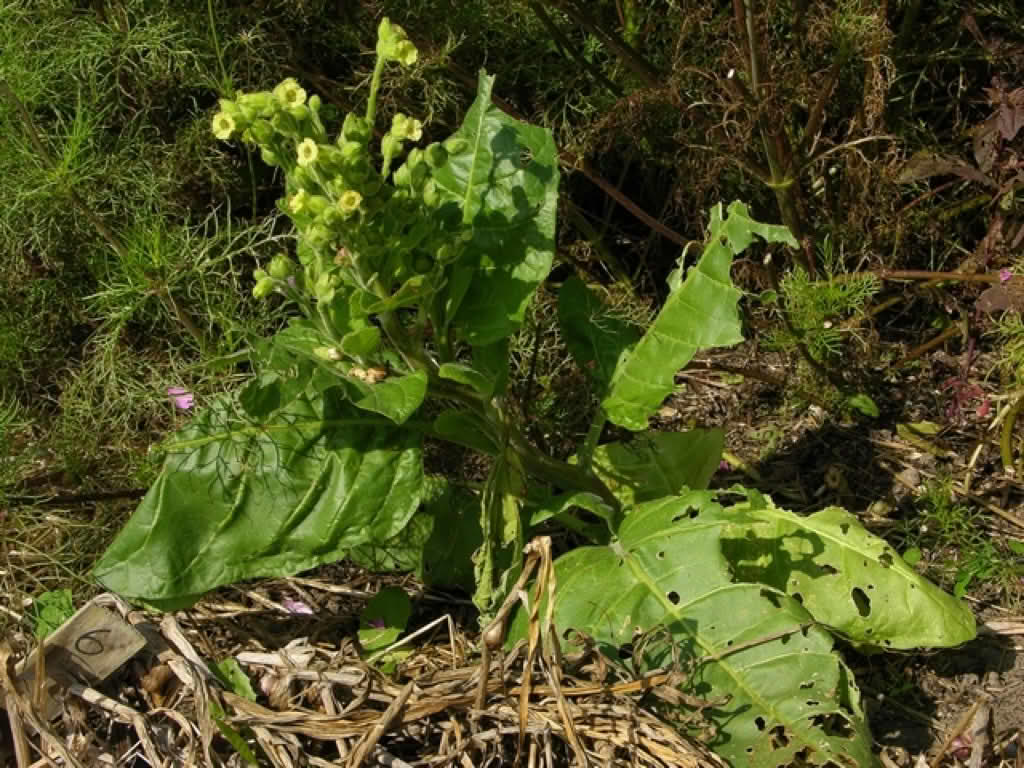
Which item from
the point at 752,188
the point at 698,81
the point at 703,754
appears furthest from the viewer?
the point at 752,188

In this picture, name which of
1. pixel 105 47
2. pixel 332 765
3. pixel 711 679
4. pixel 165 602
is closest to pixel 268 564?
pixel 165 602

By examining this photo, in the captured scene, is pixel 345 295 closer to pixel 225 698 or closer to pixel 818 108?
pixel 225 698

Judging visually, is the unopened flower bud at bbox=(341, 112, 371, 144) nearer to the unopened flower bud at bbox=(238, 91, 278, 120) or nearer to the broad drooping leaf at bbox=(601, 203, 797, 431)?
the unopened flower bud at bbox=(238, 91, 278, 120)

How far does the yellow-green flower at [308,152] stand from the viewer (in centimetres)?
168

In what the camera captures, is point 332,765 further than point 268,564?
No

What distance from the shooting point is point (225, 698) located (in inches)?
82.6

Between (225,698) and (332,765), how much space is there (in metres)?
0.26

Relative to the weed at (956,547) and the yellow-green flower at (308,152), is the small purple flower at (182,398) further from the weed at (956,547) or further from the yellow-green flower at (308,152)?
the weed at (956,547)

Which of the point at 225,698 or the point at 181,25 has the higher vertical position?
the point at 181,25

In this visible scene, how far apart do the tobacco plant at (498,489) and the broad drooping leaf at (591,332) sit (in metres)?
0.01

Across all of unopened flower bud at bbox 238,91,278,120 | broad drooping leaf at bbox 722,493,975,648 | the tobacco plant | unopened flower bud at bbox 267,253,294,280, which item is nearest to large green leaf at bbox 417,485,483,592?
the tobacco plant

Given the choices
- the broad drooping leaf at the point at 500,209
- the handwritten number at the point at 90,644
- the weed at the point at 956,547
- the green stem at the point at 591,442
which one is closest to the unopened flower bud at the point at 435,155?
the broad drooping leaf at the point at 500,209

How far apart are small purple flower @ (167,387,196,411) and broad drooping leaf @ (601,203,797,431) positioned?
90 centimetres

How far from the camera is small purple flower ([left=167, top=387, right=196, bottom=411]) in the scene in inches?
99.2
